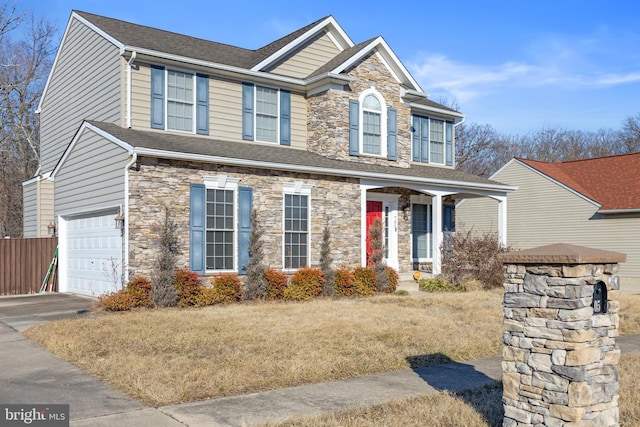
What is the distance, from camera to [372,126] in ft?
62.8

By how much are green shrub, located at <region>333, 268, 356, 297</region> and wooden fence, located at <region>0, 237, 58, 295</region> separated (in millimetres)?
8153

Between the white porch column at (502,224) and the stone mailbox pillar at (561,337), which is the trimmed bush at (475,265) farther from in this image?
the stone mailbox pillar at (561,337)

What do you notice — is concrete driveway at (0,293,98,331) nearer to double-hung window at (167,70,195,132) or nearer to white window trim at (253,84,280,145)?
double-hung window at (167,70,195,132)

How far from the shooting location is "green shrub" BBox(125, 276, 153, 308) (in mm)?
12828

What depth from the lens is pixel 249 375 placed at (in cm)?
740

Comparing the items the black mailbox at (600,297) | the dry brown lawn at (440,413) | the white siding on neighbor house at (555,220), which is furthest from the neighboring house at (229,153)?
the black mailbox at (600,297)

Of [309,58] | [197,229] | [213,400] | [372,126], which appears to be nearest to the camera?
[213,400]

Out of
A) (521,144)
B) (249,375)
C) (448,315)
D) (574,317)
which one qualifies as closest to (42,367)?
(249,375)

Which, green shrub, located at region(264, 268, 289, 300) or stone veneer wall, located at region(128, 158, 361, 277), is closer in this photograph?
stone veneer wall, located at region(128, 158, 361, 277)

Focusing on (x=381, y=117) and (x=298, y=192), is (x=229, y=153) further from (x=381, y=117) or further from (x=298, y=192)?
(x=381, y=117)

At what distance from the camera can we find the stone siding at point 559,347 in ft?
15.7

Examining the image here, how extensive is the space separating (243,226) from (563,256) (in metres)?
10.9

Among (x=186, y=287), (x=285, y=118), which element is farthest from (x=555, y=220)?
(x=186, y=287)

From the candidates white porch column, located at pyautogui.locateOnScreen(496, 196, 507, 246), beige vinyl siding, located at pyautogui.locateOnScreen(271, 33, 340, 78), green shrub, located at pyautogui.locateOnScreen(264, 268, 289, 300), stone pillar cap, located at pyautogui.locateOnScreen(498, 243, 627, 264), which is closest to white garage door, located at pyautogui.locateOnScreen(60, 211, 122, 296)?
green shrub, located at pyautogui.locateOnScreen(264, 268, 289, 300)
